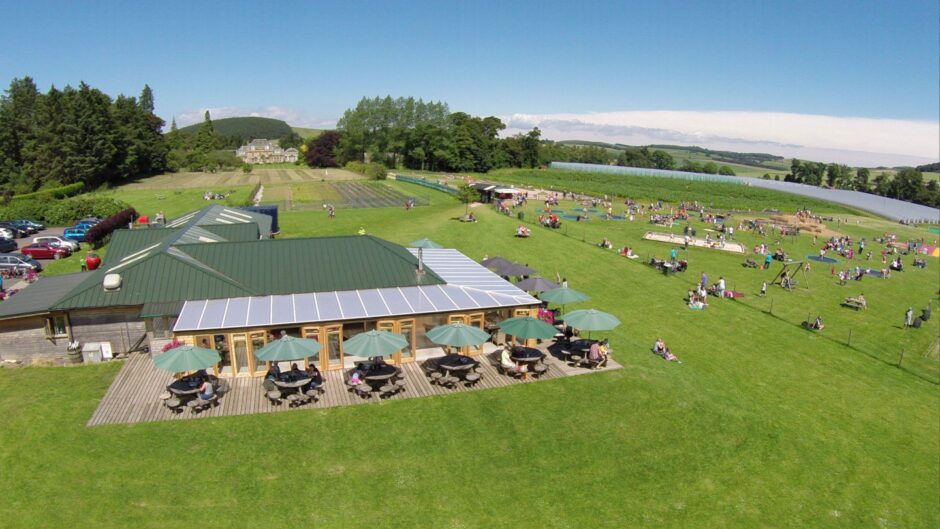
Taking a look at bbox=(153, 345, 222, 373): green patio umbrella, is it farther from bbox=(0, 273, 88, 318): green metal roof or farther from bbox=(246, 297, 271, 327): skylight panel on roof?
bbox=(0, 273, 88, 318): green metal roof

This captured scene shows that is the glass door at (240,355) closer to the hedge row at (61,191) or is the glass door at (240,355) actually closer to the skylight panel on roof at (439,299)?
the skylight panel on roof at (439,299)

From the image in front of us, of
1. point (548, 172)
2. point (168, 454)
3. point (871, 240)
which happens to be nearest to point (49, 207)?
point (168, 454)

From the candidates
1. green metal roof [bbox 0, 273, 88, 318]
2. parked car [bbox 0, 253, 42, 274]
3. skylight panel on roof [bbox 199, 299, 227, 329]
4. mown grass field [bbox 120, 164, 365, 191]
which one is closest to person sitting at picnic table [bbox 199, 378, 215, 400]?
skylight panel on roof [bbox 199, 299, 227, 329]

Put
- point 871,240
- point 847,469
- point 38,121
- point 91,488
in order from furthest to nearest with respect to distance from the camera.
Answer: point 38,121 → point 871,240 → point 847,469 → point 91,488

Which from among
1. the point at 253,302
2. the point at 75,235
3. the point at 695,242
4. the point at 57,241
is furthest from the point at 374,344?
the point at 695,242

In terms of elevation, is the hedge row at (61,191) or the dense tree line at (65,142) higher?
the dense tree line at (65,142)

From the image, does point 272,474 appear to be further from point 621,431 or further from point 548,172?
point 548,172

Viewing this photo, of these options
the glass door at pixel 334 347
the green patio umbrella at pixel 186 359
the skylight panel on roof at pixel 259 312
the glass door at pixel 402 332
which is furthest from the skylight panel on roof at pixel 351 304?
the green patio umbrella at pixel 186 359
